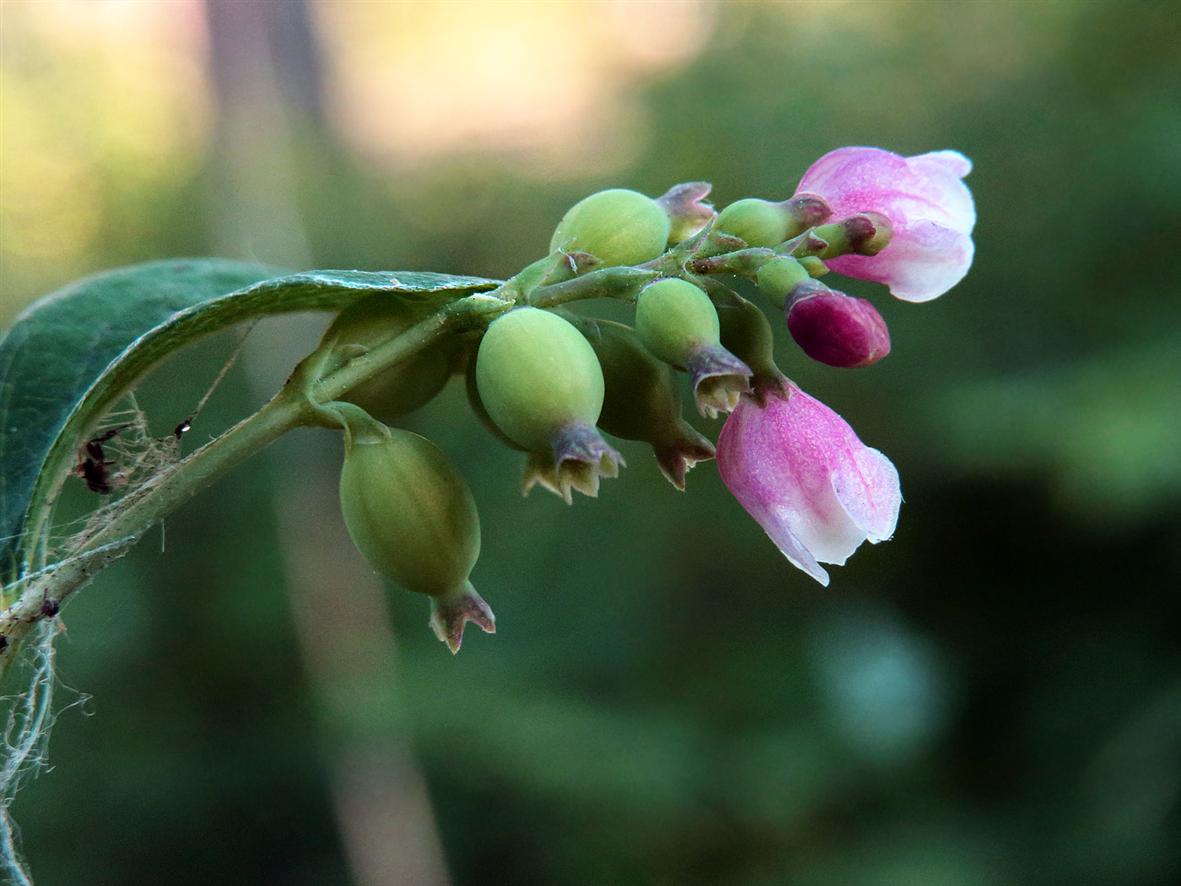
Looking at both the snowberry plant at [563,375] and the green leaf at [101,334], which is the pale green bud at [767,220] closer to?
the snowberry plant at [563,375]

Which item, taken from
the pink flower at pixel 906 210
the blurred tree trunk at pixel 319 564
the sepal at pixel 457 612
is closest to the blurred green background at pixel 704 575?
the blurred tree trunk at pixel 319 564

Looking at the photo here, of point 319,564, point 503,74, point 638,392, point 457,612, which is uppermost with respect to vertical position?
point 638,392

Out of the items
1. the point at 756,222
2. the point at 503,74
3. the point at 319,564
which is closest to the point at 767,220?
the point at 756,222

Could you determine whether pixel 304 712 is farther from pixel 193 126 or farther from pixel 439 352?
pixel 439 352

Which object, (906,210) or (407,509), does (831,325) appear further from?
(407,509)

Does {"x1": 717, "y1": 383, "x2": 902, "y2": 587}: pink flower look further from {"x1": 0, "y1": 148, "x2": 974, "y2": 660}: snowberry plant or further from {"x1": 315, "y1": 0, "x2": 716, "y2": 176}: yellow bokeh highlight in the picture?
{"x1": 315, "y1": 0, "x2": 716, "y2": 176}: yellow bokeh highlight

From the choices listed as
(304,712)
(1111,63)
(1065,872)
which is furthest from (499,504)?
(1111,63)
